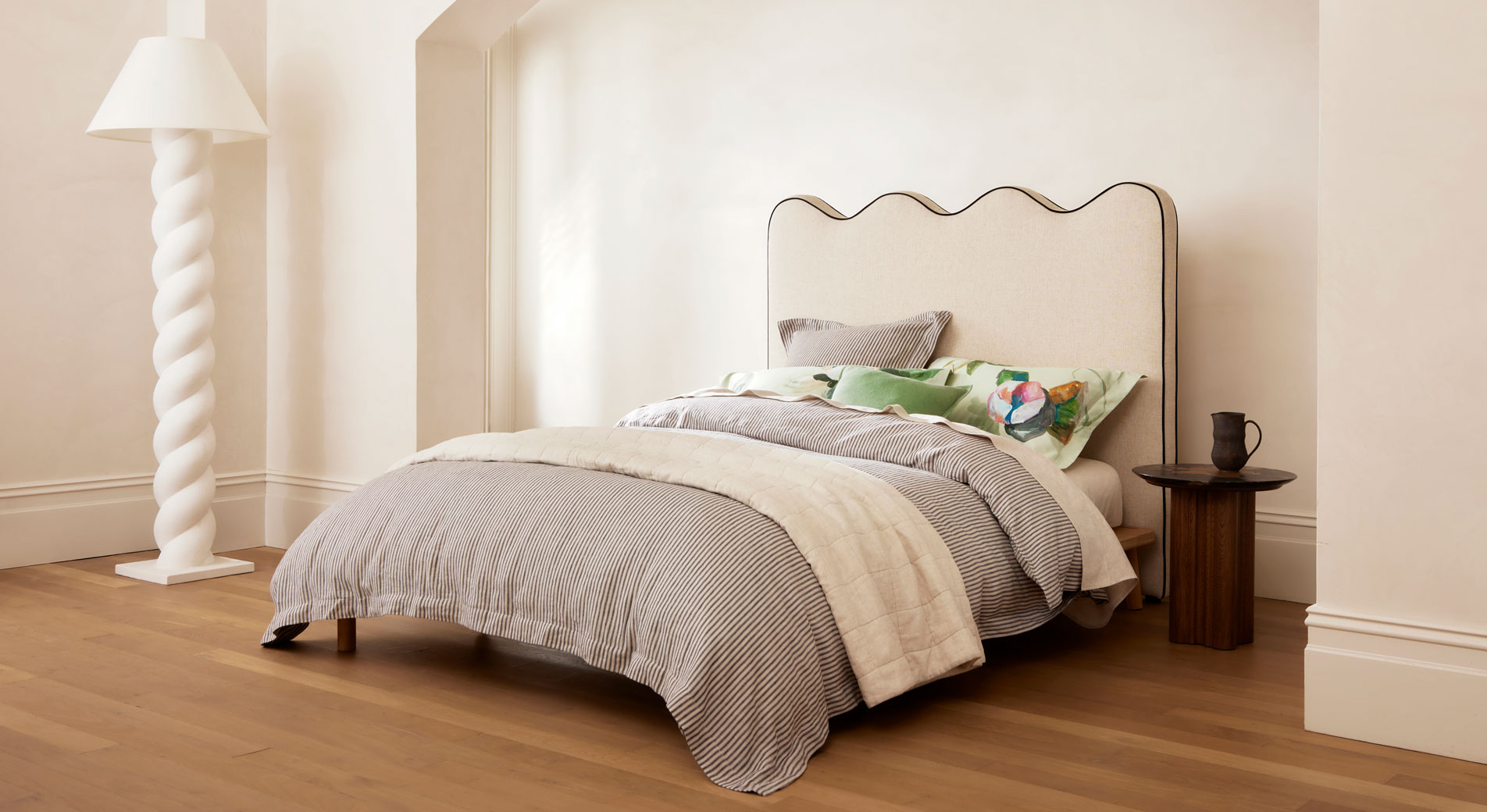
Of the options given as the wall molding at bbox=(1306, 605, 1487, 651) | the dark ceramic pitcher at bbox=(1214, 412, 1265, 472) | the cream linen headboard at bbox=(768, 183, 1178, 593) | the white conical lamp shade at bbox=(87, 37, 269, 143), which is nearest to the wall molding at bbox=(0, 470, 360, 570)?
the white conical lamp shade at bbox=(87, 37, 269, 143)

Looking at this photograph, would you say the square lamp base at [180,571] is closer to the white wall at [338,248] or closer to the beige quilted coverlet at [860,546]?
the white wall at [338,248]

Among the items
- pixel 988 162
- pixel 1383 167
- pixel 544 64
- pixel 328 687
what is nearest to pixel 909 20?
pixel 988 162

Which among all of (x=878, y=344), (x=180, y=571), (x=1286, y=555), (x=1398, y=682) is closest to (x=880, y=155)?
(x=878, y=344)

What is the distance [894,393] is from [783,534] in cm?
120

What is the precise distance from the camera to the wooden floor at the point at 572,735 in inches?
78.7

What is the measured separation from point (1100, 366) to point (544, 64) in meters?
3.15

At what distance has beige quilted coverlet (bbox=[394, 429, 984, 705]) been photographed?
90.3 inches

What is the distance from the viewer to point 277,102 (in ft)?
15.6

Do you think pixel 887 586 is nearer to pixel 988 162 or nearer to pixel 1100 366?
pixel 1100 366

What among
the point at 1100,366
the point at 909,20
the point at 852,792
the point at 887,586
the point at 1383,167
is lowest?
the point at 852,792

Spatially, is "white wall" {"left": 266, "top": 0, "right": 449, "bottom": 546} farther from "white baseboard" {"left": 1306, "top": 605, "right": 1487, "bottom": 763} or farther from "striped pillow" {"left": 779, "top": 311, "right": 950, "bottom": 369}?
"white baseboard" {"left": 1306, "top": 605, "right": 1487, "bottom": 763}

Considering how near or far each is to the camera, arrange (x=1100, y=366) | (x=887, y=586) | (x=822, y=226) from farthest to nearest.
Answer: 1. (x=822, y=226)
2. (x=1100, y=366)
3. (x=887, y=586)

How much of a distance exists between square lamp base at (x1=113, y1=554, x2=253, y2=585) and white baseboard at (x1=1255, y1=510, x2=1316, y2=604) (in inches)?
136

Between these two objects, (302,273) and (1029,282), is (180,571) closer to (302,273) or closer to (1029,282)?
(302,273)
